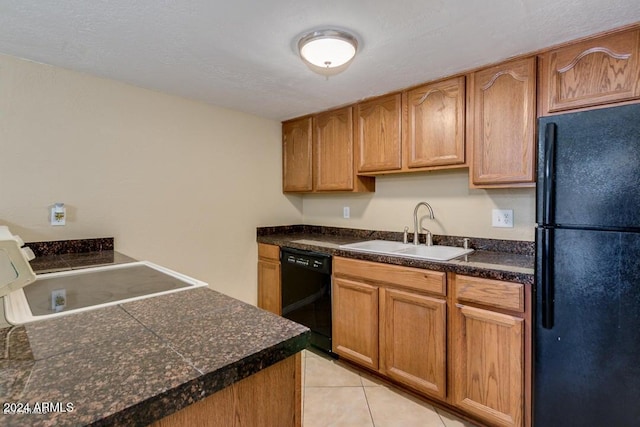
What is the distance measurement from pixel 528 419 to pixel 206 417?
160 cm

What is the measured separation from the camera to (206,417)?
0.63 meters

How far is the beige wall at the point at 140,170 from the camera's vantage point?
1.79m

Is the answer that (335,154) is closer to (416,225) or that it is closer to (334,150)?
(334,150)

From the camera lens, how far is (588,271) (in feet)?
4.19

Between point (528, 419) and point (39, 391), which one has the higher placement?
point (39, 391)

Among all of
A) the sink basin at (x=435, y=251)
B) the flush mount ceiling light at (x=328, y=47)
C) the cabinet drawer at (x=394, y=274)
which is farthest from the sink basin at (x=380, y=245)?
the flush mount ceiling light at (x=328, y=47)

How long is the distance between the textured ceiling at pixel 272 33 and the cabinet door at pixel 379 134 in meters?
0.23

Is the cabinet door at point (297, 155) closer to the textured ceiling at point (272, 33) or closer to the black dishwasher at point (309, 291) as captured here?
the black dishwasher at point (309, 291)

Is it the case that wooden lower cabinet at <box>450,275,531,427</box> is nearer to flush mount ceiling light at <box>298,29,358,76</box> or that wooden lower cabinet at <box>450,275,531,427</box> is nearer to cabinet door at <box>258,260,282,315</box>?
flush mount ceiling light at <box>298,29,358,76</box>

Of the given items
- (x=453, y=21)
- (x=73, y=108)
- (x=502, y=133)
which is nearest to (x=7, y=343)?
(x=73, y=108)

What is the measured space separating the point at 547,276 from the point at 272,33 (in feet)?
5.52

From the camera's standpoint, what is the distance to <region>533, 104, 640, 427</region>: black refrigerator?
47.4 inches

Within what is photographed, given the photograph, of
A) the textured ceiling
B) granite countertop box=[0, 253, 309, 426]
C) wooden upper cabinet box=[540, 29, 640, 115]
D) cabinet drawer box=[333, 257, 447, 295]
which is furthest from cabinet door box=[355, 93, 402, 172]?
granite countertop box=[0, 253, 309, 426]

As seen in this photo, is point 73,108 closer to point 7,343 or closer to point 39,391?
point 7,343
